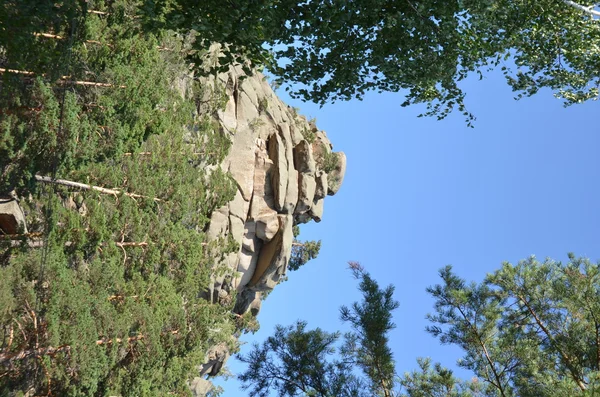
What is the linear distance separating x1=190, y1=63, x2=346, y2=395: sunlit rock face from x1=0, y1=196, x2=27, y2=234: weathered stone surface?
340 inches

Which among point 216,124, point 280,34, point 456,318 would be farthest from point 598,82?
point 216,124

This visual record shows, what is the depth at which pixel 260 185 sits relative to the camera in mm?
27375

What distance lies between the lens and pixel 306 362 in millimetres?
21172

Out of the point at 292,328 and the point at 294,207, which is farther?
the point at 294,207

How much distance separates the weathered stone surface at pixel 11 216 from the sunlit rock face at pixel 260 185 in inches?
340

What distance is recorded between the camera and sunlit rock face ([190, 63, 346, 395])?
1006 inches

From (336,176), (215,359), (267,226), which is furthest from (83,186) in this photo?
(336,176)

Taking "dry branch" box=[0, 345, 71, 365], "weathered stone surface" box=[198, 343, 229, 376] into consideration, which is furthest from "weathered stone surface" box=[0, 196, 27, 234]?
"weathered stone surface" box=[198, 343, 229, 376]

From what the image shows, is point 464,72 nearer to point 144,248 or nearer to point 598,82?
point 598,82

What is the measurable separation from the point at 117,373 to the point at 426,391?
8.88 m

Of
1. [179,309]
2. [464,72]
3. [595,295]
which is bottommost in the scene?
[179,309]

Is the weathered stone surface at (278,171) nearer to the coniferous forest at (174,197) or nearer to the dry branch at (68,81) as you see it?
the coniferous forest at (174,197)

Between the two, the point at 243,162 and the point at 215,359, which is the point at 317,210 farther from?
the point at 215,359

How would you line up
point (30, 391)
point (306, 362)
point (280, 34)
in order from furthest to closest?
point (306, 362) < point (30, 391) < point (280, 34)
